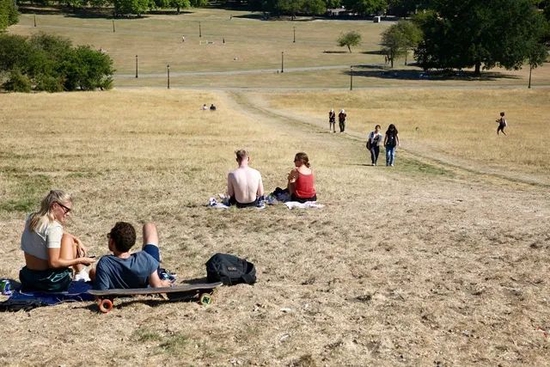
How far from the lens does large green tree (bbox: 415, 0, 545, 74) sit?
86.4m

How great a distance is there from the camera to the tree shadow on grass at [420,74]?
294ft

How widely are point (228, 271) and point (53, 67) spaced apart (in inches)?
2418

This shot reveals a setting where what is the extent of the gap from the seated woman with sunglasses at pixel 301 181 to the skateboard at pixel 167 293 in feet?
20.2

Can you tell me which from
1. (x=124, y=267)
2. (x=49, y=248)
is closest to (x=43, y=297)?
(x=49, y=248)

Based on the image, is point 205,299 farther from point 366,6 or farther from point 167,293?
point 366,6

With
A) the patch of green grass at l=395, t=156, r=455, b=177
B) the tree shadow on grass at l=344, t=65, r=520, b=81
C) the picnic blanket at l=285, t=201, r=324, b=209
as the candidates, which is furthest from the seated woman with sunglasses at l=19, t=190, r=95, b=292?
the tree shadow on grass at l=344, t=65, r=520, b=81

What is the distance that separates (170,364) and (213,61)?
97.0 meters

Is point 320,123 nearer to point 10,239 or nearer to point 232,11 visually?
point 10,239

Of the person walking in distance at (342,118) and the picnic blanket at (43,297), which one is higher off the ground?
the picnic blanket at (43,297)

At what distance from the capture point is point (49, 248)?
8086mm

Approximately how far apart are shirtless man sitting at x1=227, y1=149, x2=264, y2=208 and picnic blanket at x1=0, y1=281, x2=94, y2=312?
5.79m

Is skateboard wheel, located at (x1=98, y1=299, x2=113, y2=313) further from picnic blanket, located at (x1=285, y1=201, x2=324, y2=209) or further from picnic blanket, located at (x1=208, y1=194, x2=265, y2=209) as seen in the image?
picnic blanket, located at (x1=285, y1=201, x2=324, y2=209)

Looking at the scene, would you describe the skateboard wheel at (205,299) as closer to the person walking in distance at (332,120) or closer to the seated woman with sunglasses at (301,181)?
the seated woman with sunglasses at (301,181)

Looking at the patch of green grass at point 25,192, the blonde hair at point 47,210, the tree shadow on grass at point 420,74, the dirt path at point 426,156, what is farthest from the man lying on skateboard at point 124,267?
the tree shadow on grass at point 420,74
